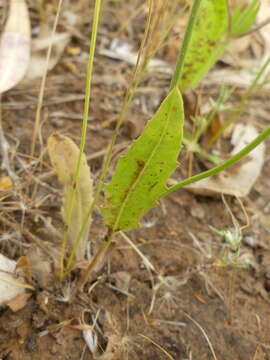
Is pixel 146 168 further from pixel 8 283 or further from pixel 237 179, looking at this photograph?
pixel 237 179

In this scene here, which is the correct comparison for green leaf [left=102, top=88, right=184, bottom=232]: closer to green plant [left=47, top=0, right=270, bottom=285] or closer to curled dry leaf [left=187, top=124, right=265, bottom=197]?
green plant [left=47, top=0, right=270, bottom=285]

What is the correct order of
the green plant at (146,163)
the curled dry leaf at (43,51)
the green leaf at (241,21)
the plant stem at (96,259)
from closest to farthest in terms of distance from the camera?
the green plant at (146,163) < the plant stem at (96,259) < the green leaf at (241,21) < the curled dry leaf at (43,51)

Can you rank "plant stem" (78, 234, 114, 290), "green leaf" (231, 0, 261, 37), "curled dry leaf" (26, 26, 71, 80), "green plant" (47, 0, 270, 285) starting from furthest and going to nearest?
"curled dry leaf" (26, 26, 71, 80) < "green leaf" (231, 0, 261, 37) < "plant stem" (78, 234, 114, 290) < "green plant" (47, 0, 270, 285)

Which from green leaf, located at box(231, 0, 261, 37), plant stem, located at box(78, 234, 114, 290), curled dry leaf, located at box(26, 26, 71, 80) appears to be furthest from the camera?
curled dry leaf, located at box(26, 26, 71, 80)

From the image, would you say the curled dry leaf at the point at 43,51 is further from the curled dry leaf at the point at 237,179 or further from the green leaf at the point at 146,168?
the green leaf at the point at 146,168

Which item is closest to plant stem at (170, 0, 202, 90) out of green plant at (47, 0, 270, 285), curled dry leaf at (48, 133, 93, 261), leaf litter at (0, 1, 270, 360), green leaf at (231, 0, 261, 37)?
green plant at (47, 0, 270, 285)

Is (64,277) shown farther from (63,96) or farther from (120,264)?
(63,96)

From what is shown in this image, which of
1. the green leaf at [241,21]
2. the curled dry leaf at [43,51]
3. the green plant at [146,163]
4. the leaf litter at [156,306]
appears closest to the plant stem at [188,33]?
the green plant at [146,163]
